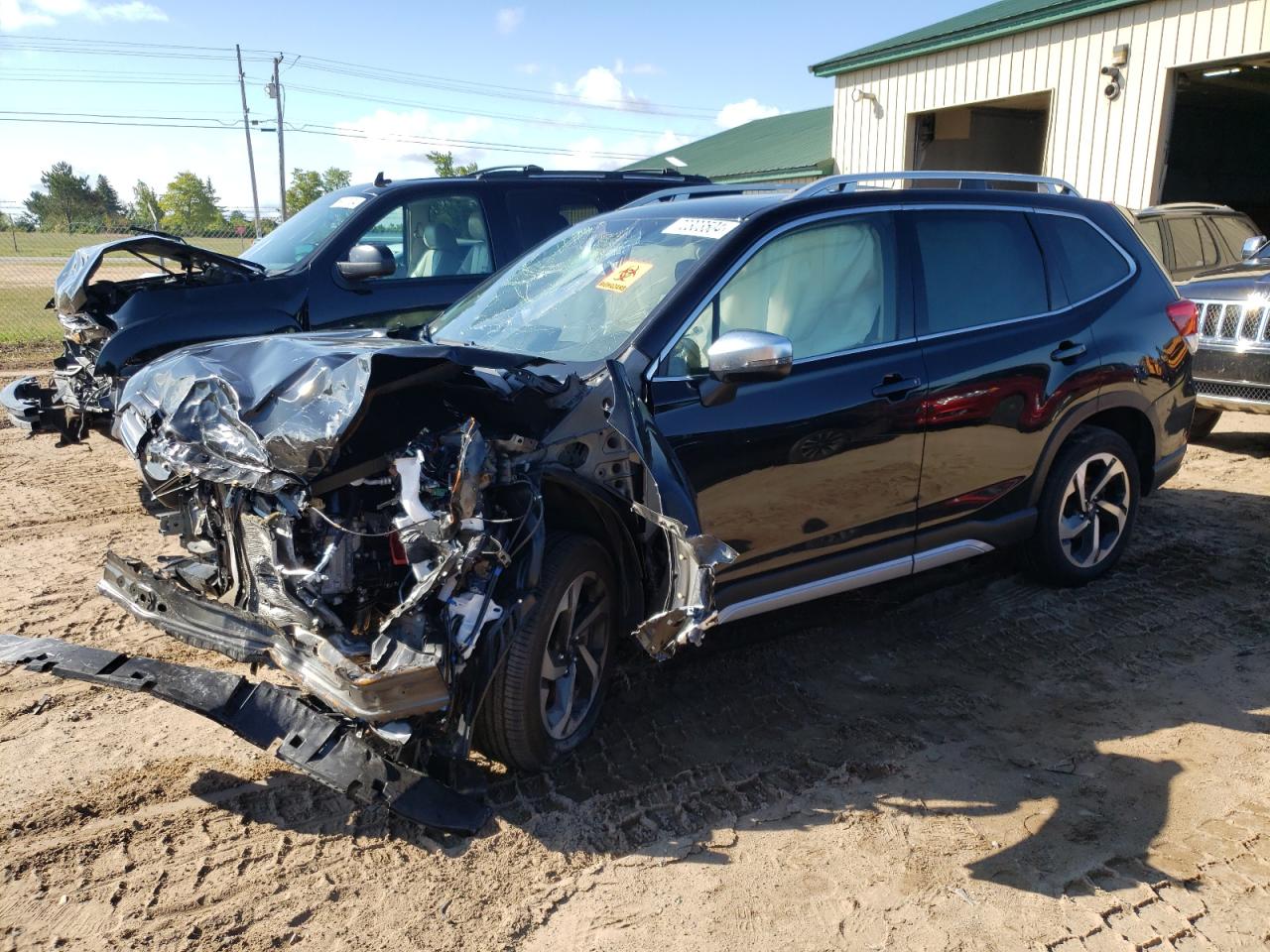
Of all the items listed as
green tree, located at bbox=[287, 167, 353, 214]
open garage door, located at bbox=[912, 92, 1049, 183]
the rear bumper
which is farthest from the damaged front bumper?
green tree, located at bbox=[287, 167, 353, 214]

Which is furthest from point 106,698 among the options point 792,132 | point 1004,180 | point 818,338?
point 792,132

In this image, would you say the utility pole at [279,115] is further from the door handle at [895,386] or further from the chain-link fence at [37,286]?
the door handle at [895,386]

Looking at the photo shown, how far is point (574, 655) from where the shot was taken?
3621 millimetres

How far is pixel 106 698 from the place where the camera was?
13.6 ft

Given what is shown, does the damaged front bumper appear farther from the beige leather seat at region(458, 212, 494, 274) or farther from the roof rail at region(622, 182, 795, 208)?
the beige leather seat at region(458, 212, 494, 274)

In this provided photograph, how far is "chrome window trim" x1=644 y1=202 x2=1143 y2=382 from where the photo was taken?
3.86 metres

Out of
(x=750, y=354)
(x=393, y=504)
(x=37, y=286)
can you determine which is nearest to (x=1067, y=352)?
(x=750, y=354)

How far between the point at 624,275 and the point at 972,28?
13.9m

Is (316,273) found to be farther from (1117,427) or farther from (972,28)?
(972,28)

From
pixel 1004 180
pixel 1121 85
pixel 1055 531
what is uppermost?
pixel 1121 85

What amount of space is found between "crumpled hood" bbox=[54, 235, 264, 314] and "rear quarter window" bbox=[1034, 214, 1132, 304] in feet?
16.6

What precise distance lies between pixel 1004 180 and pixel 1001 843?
Result: 11.4 ft

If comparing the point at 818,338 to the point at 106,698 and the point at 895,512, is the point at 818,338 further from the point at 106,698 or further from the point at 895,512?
the point at 106,698

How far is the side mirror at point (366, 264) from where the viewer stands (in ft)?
21.5
